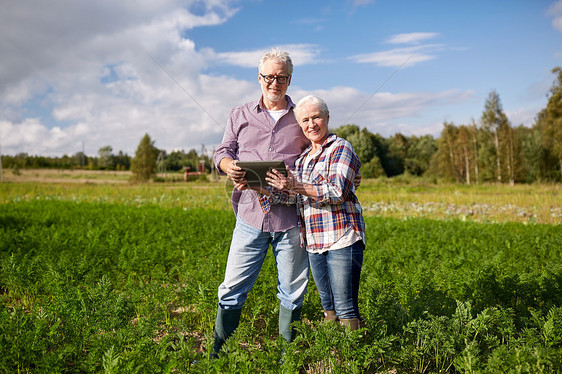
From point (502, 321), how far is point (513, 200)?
547 inches

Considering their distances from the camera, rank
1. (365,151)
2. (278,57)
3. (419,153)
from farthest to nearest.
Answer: (419,153), (365,151), (278,57)

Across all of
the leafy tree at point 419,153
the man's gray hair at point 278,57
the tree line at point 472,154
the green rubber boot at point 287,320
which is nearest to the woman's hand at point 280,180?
the man's gray hair at point 278,57

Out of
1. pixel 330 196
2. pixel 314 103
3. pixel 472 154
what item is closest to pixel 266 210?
pixel 330 196

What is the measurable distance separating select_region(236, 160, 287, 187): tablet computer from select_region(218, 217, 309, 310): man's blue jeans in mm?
383

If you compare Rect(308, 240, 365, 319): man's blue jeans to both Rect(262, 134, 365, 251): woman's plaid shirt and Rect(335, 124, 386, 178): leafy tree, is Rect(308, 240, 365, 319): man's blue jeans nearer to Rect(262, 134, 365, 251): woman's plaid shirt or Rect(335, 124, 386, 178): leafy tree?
Rect(262, 134, 365, 251): woman's plaid shirt

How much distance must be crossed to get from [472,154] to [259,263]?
3813 centimetres

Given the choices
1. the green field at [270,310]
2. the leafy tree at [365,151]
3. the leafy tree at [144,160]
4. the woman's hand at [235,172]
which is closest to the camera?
the woman's hand at [235,172]

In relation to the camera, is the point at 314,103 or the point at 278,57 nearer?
the point at 314,103

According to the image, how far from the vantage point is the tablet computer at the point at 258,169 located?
2.44 meters

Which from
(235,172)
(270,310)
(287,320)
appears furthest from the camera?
(270,310)

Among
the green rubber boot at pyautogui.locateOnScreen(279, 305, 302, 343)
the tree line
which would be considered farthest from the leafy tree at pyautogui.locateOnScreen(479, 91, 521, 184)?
the green rubber boot at pyautogui.locateOnScreen(279, 305, 302, 343)

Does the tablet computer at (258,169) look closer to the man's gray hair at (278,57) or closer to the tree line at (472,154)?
the man's gray hair at (278,57)

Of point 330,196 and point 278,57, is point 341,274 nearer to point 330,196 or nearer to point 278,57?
point 330,196

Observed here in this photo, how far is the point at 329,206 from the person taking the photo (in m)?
2.60
